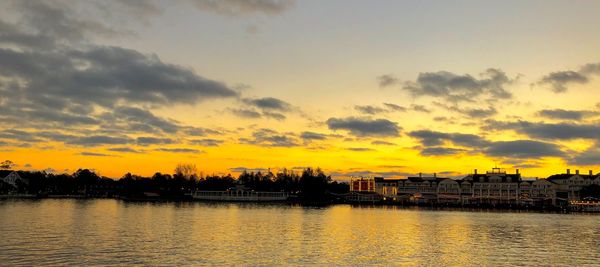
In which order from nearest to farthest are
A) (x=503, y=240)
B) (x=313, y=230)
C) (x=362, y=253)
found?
1. (x=362, y=253)
2. (x=503, y=240)
3. (x=313, y=230)

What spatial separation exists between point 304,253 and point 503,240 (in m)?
30.0

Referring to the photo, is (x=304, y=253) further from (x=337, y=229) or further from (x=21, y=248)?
(x=337, y=229)

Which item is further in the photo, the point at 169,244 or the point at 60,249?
the point at 169,244

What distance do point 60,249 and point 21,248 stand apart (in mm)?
3502

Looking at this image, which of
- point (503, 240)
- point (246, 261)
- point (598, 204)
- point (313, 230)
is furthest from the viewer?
point (598, 204)

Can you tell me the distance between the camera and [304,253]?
53.0m

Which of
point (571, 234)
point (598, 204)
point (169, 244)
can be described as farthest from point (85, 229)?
point (598, 204)

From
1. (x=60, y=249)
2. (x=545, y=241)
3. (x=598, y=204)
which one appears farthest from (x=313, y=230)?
(x=598, y=204)

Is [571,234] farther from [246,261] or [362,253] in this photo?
[246,261]

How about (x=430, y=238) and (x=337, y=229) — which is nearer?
(x=430, y=238)

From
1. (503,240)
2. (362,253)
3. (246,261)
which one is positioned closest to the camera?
(246,261)

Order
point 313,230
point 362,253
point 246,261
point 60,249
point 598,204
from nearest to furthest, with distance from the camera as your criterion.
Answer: point 246,261, point 60,249, point 362,253, point 313,230, point 598,204

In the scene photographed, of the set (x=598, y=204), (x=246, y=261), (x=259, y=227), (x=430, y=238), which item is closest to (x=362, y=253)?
(x=246, y=261)

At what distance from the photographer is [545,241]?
230 ft
